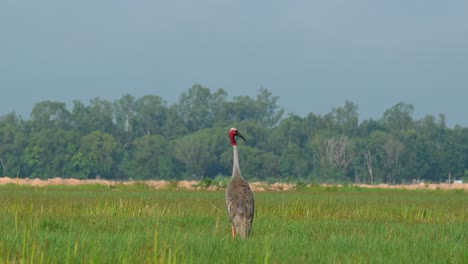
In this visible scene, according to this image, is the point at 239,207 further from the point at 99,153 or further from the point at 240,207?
the point at 99,153

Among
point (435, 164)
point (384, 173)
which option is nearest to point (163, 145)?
point (384, 173)

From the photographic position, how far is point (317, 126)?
128125 mm

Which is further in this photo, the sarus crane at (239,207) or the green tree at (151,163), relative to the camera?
the green tree at (151,163)

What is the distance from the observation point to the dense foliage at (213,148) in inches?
4353

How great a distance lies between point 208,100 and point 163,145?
23.7 meters

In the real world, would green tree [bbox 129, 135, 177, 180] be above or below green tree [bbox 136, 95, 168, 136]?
below

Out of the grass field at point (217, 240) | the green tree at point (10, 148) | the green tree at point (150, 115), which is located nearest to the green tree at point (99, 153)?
the green tree at point (10, 148)

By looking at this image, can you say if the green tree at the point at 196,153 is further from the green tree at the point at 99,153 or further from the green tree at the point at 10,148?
the green tree at the point at 10,148

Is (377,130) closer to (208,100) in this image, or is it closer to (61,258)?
(208,100)

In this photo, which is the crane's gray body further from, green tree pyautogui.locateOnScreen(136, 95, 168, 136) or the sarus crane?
green tree pyautogui.locateOnScreen(136, 95, 168, 136)

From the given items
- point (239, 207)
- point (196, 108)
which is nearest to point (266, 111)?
point (196, 108)

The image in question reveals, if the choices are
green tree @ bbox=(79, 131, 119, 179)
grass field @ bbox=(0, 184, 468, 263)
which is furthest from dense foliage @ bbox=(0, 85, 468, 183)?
grass field @ bbox=(0, 184, 468, 263)

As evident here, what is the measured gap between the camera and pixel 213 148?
377ft

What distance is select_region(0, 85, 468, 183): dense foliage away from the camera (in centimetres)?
11056
